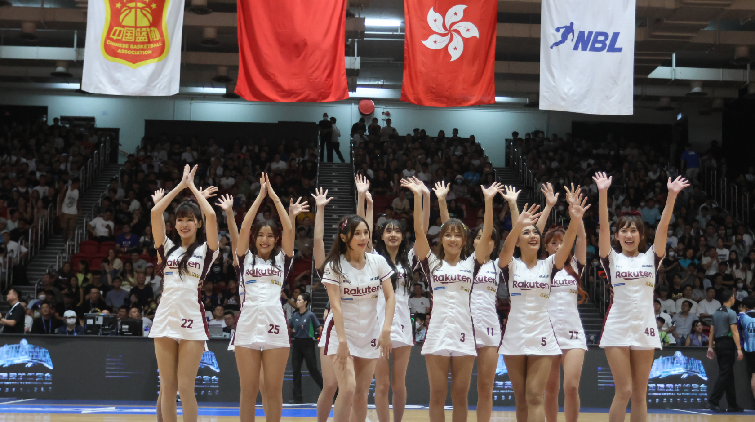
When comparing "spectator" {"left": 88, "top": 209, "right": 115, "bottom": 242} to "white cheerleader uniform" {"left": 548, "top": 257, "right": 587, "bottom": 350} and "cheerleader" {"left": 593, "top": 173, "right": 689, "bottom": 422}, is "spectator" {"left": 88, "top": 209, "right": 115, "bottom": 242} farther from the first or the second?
"cheerleader" {"left": 593, "top": 173, "right": 689, "bottom": 422}

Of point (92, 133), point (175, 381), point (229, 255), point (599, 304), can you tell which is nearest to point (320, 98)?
point (175, 381)

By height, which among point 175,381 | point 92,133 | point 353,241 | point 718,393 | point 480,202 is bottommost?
point 718,393

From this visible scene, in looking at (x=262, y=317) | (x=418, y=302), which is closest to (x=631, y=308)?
(x=262, y=317)

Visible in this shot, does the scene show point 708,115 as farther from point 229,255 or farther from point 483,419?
point 483,419

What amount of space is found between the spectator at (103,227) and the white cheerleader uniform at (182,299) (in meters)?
12.1

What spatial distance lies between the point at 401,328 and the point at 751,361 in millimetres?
7556

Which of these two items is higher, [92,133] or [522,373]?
[92,133]

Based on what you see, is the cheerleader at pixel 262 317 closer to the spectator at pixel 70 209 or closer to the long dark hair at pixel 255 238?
the long dark hair at pixel 255 238

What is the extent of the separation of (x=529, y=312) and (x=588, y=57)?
178 inches

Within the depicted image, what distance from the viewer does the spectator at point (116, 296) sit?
14.6 m

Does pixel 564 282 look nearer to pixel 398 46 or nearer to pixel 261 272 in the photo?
pixel 261 272

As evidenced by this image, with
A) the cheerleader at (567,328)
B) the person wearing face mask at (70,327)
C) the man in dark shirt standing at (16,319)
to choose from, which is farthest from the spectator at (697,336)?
the man in dark shirt standing at (16,319)

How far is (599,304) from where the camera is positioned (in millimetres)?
16562

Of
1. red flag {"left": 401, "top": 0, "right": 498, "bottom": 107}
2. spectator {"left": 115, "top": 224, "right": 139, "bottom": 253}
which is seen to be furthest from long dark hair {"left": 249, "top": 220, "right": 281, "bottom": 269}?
spectator {"left": 115, "top": 224, "right": 139, "bottom": 253}
